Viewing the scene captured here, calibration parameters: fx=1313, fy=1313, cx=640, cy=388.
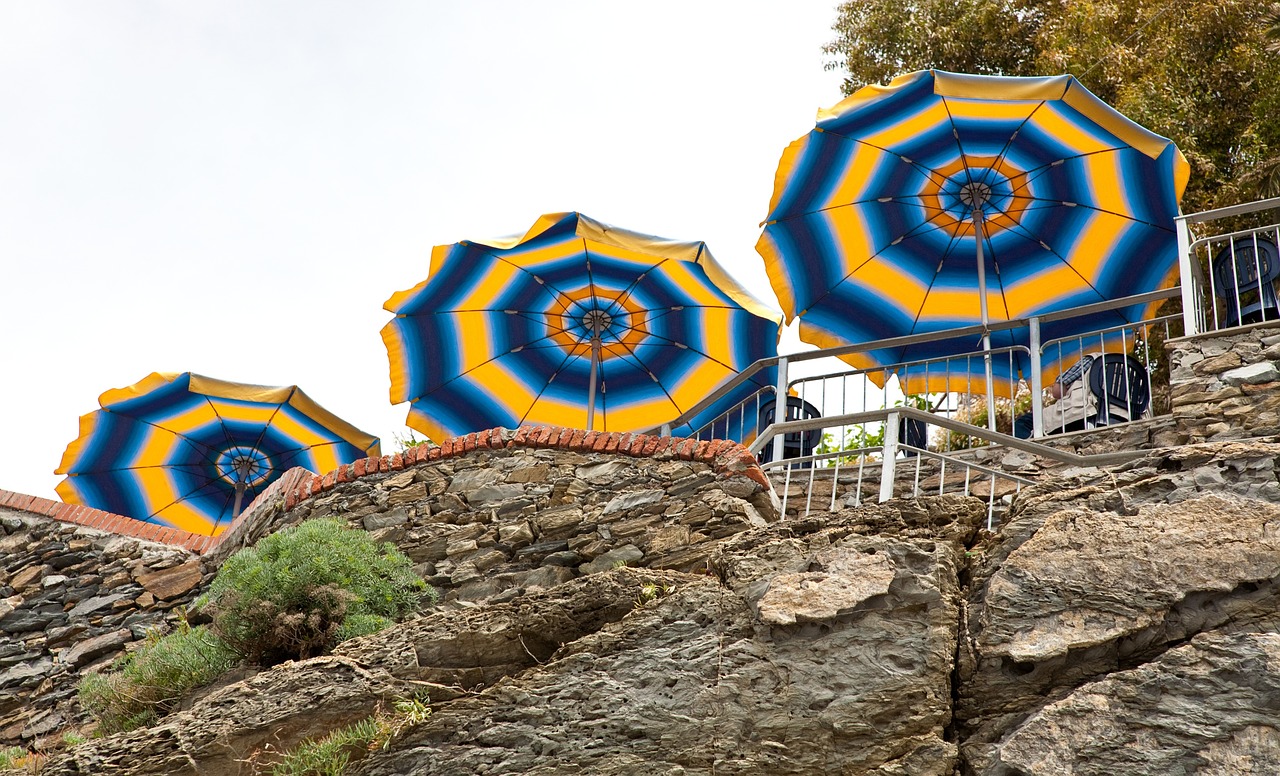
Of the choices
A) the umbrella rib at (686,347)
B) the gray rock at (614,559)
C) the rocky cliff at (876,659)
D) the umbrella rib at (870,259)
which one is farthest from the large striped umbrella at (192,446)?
the rocky cliff at (876,659)

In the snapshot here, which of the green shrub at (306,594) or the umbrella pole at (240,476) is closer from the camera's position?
the green shrub at (306,594)

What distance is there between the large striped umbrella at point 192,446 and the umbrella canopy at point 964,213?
14.3ft

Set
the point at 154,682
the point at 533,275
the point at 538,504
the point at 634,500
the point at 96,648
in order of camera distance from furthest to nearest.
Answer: the point at 533,275 → the point at 96,648 → the point at 538,504 → the point at 634,500 → the point at 154,682

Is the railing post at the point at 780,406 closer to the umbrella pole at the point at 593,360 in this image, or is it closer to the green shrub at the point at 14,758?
the umbrella pole at the point at 593,360

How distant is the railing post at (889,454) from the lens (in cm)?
630

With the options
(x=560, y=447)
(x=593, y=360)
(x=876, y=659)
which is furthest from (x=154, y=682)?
(x=593, y=360)

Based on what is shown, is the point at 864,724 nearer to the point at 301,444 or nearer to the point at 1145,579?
the point at 1145,579

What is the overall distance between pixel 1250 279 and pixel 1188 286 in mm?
552

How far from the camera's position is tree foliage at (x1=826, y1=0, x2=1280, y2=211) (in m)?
12.1

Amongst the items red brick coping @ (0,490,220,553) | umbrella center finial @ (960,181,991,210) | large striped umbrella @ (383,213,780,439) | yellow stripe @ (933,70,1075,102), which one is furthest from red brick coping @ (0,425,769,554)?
umbrella center finial @ (960,181,991,210)

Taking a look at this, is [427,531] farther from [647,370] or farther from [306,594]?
[647,370]

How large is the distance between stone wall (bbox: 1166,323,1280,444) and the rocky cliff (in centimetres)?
200

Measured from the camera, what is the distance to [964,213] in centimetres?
998

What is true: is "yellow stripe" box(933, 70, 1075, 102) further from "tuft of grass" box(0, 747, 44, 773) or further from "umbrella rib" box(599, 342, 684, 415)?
"tuft of grass" box(0, 747, 44, 773)
